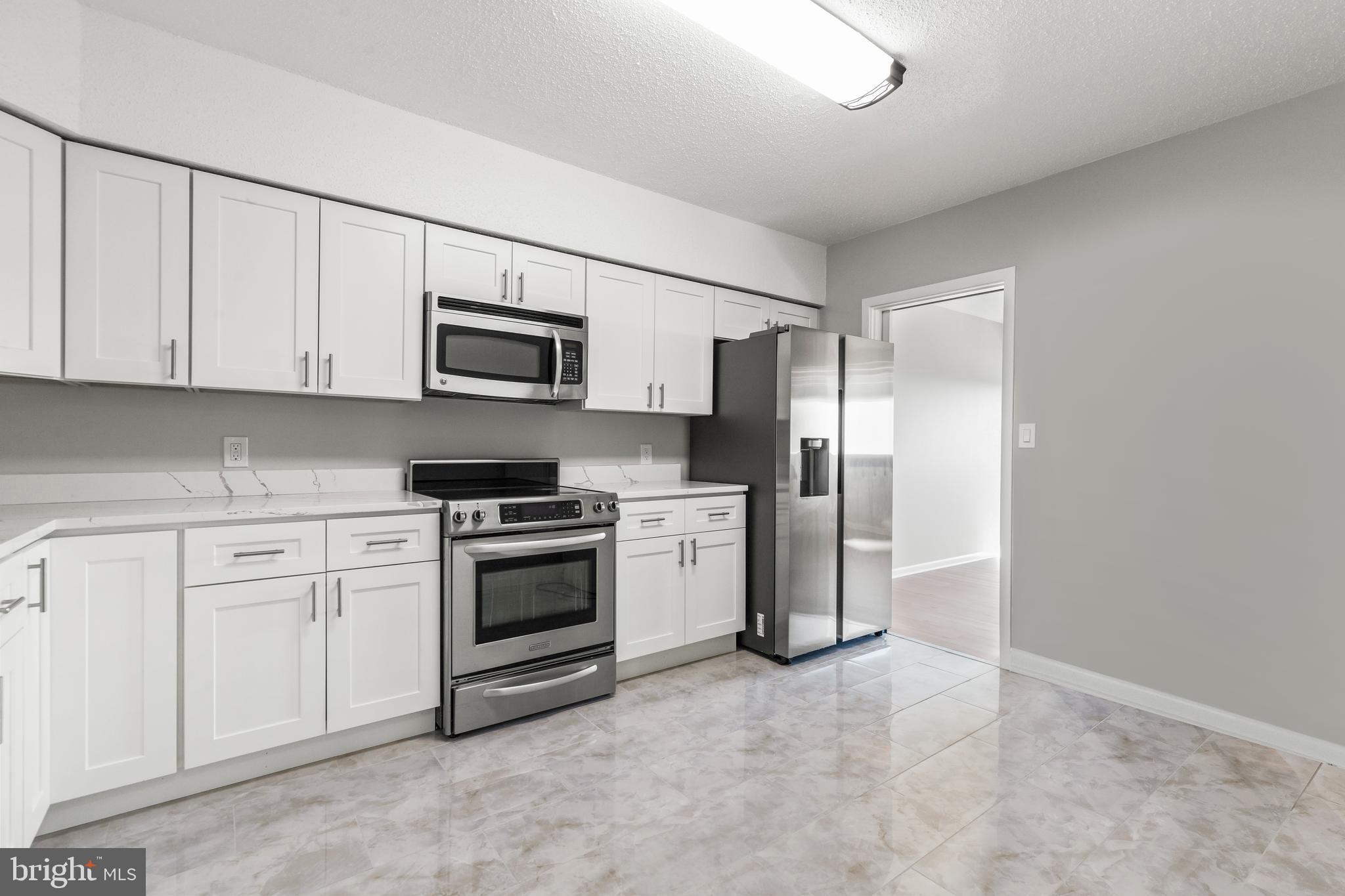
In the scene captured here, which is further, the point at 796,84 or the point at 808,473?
the point at 808,473

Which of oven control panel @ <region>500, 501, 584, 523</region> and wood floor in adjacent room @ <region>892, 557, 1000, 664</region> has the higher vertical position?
oven control panel @ <region>500, 501, 584, 523</region>

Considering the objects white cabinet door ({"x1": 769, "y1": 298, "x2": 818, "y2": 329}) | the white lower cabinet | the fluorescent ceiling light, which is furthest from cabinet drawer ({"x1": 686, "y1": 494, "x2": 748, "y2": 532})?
the fluorescent ceiling light

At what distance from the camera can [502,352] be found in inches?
115

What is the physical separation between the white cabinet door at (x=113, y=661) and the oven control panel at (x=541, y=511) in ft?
3.59

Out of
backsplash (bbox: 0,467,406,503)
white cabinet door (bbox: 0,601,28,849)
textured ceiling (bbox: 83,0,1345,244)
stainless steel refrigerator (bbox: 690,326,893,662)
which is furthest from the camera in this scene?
stainless steel refrigerator (bbox: 690,326,893,662)

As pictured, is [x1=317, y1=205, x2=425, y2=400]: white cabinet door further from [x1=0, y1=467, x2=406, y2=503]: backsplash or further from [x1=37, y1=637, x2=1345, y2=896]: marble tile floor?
[x1=37, y1=637, x2=1345, y2=896]: marble tile floor

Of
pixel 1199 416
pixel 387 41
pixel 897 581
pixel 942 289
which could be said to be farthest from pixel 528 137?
pixel 897 581

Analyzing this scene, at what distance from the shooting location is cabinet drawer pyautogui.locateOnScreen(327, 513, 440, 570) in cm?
229

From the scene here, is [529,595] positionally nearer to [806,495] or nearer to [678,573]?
[678,573]

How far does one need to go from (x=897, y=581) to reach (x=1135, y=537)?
2606 mm

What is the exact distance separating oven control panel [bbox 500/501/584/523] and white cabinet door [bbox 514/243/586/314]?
100cm

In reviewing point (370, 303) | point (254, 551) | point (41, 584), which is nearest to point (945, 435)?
point (370, 303)

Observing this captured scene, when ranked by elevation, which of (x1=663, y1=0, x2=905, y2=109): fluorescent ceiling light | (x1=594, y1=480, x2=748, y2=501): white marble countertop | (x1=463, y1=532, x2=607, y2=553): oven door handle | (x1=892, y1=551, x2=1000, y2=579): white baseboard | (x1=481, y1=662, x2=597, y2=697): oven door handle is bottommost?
(x1=892, y1=551, x2=1000, y2=579): white baseboard

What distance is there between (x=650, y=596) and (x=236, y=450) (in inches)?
75.9
